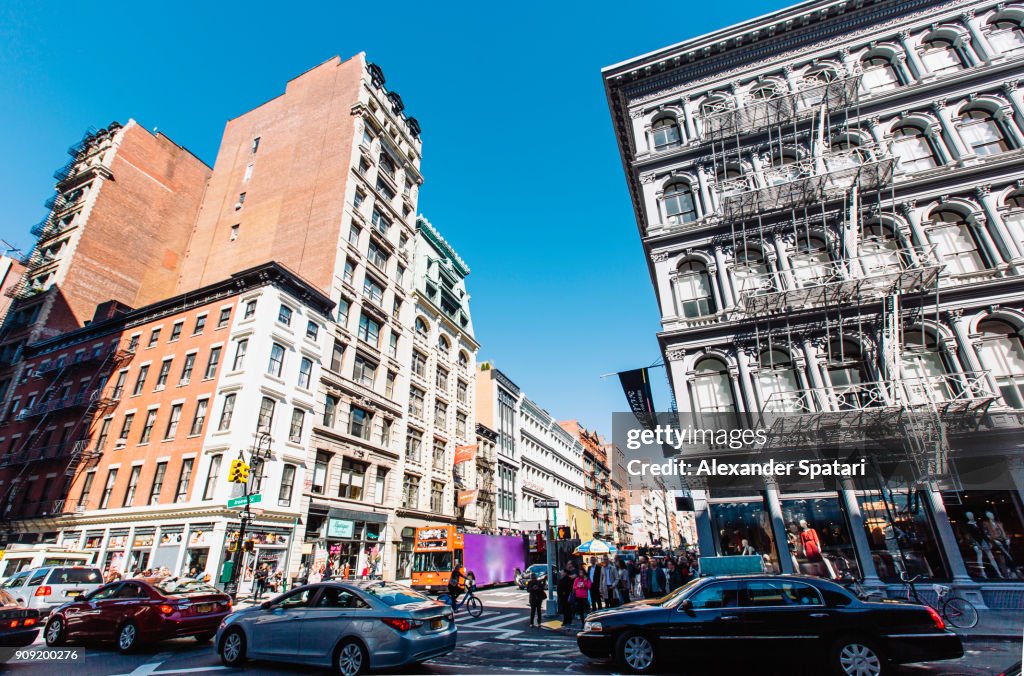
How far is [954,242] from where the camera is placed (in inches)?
717

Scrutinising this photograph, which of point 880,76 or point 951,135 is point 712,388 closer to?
point 951,135

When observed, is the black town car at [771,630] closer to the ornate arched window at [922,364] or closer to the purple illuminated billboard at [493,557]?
the ornate arched window at [922,364]

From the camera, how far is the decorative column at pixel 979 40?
20422mm

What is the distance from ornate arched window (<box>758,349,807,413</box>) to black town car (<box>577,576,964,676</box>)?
10.4 m

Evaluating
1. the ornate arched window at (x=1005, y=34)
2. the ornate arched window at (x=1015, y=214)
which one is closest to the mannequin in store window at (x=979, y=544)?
the ornate arched window at (x=1015, y=214)

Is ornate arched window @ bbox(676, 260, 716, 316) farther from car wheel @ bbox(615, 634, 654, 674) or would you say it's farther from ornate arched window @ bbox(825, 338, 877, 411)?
car wheel @ bbox(615, 634, 654, 674)

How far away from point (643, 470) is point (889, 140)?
17.4m

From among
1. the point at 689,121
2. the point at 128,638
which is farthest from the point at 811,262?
the point at 128,638

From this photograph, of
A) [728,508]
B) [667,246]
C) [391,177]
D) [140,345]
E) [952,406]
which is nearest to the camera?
[952,406]

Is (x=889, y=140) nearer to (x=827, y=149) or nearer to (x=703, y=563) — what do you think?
(x=827, y=149)

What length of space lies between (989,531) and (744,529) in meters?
6.73

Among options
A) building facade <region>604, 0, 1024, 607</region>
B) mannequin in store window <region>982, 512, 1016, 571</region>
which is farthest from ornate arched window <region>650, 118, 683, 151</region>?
mannequin in store window <region>982, 512, 1016, 571</region>

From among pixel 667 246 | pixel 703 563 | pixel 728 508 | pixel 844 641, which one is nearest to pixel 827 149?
pixel 667 246

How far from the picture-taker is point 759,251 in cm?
2048
